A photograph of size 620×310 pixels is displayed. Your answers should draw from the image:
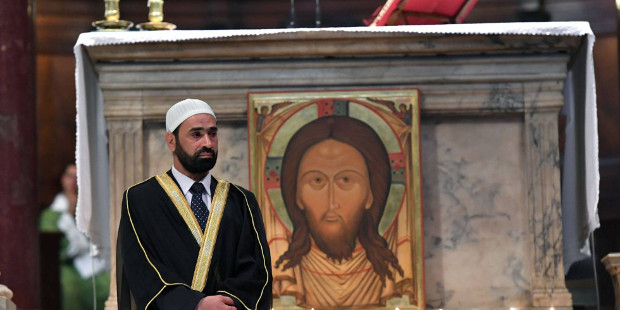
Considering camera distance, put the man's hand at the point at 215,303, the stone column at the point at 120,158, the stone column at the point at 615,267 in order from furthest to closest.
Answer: the stone column at the point at 120,158
the stone column at the point at 615,267
the man's hand at the point at 215,303

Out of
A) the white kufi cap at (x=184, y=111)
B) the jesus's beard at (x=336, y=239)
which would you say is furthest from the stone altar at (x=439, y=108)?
the white kufi cap at (x=184, y=111)

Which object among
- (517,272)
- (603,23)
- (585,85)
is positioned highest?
(603,23)

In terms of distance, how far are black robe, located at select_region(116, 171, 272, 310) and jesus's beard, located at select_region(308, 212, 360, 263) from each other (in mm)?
1666

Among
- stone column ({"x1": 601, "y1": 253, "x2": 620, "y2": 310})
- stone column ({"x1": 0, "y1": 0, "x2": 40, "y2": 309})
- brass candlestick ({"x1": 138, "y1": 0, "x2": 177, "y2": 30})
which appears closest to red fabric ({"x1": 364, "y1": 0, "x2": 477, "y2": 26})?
brass candlestick ({"x1": 138, "y1": 0, "x2": 177, "y2": 30})

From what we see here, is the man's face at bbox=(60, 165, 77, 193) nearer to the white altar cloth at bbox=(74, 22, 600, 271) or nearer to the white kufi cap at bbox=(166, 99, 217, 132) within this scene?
the white altar cloth at bbox=(74, 22, 600, 271)

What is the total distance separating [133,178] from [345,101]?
3.80ft

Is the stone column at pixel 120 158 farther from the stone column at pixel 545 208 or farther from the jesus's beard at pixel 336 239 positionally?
the stone column at pixel 545 208

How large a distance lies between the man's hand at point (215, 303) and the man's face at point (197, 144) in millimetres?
546

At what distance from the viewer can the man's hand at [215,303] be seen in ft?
15.9

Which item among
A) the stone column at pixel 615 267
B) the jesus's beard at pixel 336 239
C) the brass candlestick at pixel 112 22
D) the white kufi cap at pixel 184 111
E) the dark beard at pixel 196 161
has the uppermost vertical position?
the brass candlestick at pixel 112 22

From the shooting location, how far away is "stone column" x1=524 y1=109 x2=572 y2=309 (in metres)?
6.86

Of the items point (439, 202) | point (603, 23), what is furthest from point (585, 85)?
point (603, 23)

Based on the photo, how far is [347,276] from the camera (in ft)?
22.4

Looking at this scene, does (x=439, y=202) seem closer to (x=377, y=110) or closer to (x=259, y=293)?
(x=377, y=110)
